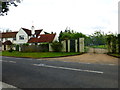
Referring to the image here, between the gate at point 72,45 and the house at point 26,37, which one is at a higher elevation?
the house at point 26,37

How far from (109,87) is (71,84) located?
1487 millimetres

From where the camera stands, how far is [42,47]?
27250mm

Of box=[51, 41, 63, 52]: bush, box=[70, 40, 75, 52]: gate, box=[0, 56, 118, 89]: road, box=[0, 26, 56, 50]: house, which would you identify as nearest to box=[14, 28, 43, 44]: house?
box=[0, 26, 56, 50]: house

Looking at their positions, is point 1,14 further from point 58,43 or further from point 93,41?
point 93,41

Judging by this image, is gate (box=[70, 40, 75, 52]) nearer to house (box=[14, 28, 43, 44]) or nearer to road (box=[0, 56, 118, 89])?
road (box=[0, 56, 118, 89])

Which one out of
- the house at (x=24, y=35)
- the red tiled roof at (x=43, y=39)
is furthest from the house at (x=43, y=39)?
the house at (x=24, y=35)

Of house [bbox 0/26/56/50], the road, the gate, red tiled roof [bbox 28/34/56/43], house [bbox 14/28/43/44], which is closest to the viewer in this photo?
the road

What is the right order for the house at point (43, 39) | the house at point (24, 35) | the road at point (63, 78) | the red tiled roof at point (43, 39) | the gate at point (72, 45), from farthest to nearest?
the house at point (24, 35) → the red tiled roof at point (43, 39) → the house at point (43, 39) → the gate at point (72, 45) → the road at point (63, 78)

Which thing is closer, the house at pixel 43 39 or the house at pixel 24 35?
the house at pixel 43 39

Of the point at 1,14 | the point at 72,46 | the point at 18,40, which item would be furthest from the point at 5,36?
the point at 1,14

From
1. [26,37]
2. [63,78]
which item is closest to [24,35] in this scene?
[26,37]

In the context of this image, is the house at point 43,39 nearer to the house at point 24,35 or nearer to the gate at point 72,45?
the house at point 24,35

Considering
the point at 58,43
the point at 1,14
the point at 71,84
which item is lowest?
the point at 71,84

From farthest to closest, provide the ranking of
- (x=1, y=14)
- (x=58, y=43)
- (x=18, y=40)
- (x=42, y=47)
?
(x=18, y=40) < (x=42, y=47) < (x=58, y=43) < (x=1, y=14)
